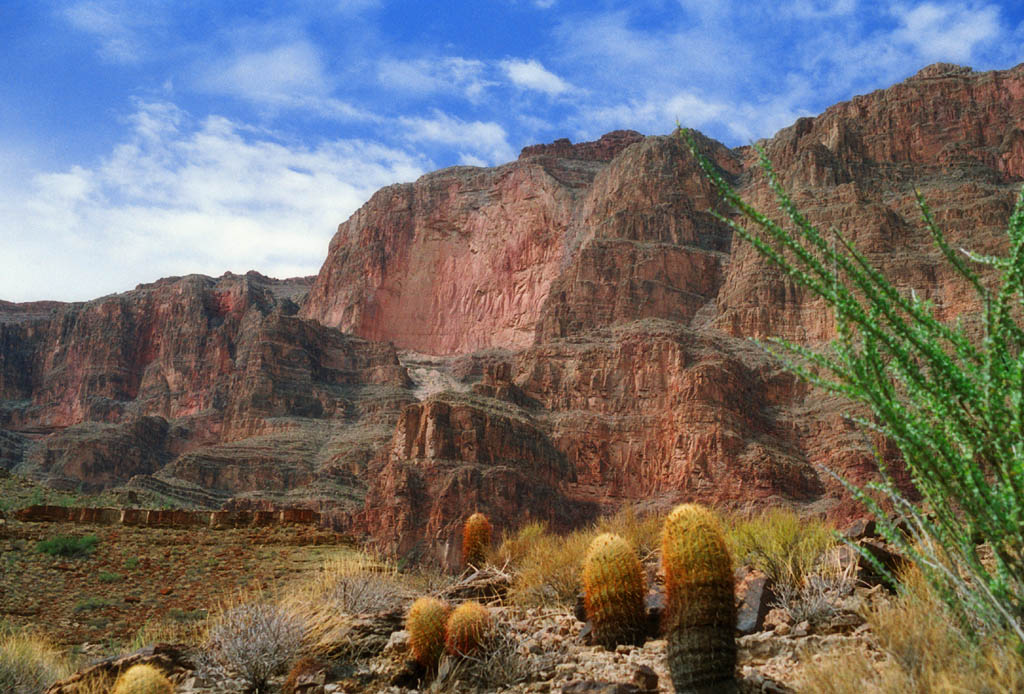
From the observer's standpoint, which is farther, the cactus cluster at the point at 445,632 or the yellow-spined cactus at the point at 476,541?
the yellow-spined cactus at the point at 476,541

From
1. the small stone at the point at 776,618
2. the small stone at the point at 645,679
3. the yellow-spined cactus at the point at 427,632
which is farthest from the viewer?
the yellow-spined cactus at the point at 427,632

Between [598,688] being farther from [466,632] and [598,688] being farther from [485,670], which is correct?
[466,632]

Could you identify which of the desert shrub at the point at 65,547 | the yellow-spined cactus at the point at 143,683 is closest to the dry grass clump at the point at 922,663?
the yellow-spined cactus at the point at 143,683

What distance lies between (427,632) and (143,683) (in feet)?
8.38

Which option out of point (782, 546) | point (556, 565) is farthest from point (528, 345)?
point (782, 546)

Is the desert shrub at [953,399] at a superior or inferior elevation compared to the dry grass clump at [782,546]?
superior

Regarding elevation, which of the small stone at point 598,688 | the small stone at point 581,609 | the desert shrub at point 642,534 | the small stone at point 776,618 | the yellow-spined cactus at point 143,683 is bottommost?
the yellow-spined cactus at point 143,683

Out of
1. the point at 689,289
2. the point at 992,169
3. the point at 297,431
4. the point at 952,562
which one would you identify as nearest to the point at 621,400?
the point at 689,289

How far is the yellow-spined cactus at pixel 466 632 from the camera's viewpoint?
29.7 ft

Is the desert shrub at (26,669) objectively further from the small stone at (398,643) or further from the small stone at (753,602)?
the small stone at (753,602)

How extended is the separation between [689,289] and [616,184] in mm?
20878

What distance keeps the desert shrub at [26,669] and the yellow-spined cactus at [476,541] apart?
5.54 meters

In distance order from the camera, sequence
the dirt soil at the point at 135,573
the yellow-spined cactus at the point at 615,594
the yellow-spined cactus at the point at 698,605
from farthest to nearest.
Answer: the dirt soil at the point at 135,573 → the yellow-spined cactus at the point at 615,594 → the yellow-spined cactus at the point at 698,605

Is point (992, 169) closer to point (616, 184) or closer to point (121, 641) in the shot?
point (616, 184)
